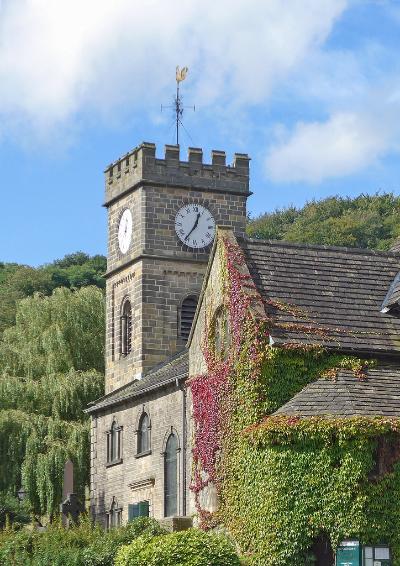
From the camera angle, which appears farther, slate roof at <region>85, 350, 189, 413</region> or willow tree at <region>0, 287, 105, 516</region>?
willow tree at <region>0, 287, 105, 516</region>

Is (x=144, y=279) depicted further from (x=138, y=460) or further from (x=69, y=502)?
(x=69, y=502)

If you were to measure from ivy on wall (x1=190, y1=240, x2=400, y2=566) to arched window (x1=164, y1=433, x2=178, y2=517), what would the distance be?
25.7 ft

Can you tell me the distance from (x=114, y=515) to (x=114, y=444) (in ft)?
8.16

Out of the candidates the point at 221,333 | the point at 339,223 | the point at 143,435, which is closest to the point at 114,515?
the point at 143,435

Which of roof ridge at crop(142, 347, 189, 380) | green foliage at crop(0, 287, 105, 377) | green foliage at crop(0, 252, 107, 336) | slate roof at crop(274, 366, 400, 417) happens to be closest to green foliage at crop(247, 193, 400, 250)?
green foliage at crop(0, 252, 107, 336)

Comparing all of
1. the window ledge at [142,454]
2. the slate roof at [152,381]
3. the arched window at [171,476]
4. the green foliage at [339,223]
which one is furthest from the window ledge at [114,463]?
the green foliage at [339,223]

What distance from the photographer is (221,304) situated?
3916cm

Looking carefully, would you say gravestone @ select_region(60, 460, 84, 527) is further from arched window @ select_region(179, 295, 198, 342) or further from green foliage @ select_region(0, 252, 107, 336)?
green foliage @ select_region(0, 252, 107, 336)

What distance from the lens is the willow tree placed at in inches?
2223

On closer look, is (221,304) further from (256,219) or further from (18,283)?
(256,219)

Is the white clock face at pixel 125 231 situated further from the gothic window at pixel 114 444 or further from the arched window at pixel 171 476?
the arched window at pixel 171 476

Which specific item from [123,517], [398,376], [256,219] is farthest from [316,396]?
[256,219]

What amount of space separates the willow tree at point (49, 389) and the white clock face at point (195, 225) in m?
7.10

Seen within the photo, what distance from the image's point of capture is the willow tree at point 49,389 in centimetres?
5647
